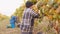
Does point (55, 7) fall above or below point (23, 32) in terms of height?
above

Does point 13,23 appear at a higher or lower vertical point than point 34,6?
lower

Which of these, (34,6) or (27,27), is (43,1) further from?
(27,27)

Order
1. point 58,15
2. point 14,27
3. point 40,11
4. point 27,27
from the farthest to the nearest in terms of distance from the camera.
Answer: point 14,27 < point 27,27 < point 40,11 < point 58,15

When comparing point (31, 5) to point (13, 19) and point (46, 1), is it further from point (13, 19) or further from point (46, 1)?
point (13, 19)

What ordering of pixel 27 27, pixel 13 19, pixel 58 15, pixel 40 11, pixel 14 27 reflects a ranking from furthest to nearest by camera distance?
pixel 14 27 < pixel 13 19 < pixel 27 27 < pixel 40 11 < pixel 58 15

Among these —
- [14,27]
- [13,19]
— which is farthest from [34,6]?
[14,27]

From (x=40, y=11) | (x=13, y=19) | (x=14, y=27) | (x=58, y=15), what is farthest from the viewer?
(x=14, y=27)

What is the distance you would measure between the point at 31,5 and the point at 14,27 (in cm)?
323

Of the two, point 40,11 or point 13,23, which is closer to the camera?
point 40,11

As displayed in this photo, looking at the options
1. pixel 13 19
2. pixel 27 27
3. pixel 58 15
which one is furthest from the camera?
pixel 13 19

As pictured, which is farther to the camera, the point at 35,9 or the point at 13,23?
the point at 13,23

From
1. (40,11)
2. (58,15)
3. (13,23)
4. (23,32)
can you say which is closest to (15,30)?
(13,23)

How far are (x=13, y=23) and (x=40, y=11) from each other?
9.33ft

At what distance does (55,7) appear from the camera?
4.73m
